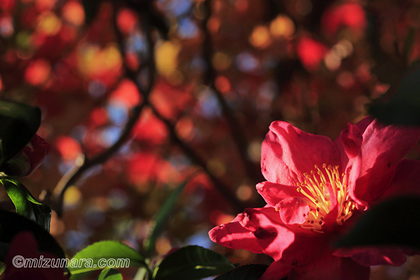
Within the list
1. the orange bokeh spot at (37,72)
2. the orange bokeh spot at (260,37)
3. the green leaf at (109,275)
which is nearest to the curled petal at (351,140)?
the green leaf at (109,275)

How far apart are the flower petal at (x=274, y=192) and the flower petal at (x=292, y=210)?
45mm

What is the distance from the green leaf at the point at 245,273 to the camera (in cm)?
48

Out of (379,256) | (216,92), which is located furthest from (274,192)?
(216,92)

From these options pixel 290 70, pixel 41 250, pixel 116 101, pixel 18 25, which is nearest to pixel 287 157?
pixel 41 250

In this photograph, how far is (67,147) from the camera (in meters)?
2.26

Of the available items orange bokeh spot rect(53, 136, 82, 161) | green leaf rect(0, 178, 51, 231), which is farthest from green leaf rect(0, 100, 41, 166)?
orange bokeh spot rect(53, 136, 82, 161)

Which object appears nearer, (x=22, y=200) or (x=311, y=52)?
(x=22, y=200)

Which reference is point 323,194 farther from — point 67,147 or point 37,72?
point 67,147

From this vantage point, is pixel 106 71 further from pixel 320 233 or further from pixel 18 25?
pixel 320 233

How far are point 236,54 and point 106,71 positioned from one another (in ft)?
2.21

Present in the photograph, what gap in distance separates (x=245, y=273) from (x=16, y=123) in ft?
0.89

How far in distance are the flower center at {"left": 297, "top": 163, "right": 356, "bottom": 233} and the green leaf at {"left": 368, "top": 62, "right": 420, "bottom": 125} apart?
212mm

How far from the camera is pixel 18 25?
5.73 feet

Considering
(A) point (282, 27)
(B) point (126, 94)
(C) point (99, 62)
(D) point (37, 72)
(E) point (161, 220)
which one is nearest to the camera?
(E) point (161, 220)
